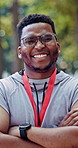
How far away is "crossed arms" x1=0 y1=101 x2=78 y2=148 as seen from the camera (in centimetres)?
246

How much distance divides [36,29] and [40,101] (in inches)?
23.6

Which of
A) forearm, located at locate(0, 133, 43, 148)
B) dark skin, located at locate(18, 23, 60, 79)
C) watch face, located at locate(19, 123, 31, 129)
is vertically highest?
dark skin, located at locate(18, 23, 60, 79)

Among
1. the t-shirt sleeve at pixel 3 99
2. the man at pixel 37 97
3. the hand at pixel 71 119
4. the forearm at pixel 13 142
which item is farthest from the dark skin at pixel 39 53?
the forearm at pixel 13 142

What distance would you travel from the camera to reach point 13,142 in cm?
253

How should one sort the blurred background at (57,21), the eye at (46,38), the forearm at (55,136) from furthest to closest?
1. the blurred background at (57,21)
2. the eye at (46,38)
3. the forearm at (55,136)

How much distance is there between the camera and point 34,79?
2.85 metres

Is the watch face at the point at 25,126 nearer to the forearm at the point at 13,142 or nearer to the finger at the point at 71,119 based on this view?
the forearm at the point at 13,142

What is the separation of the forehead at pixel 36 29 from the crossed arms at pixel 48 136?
709mm

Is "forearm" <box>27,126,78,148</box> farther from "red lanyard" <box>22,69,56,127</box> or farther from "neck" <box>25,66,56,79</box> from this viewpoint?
"neck" <box>25,66,56,79</box>

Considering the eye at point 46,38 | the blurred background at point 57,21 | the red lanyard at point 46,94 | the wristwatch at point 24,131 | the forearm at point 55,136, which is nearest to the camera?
the forearm at point 55,136

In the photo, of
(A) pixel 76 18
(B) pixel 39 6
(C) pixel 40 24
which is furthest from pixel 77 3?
(C) pixel 40 24

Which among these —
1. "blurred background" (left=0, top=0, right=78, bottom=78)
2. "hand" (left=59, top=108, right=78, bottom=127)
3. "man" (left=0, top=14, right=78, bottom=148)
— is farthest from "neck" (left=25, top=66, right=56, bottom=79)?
"blurred background" (left=0, top=0, right=78, bottom=78)

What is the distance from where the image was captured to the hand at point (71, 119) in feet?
8.36

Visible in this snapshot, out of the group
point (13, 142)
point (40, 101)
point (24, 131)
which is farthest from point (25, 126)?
point (40, 101)
